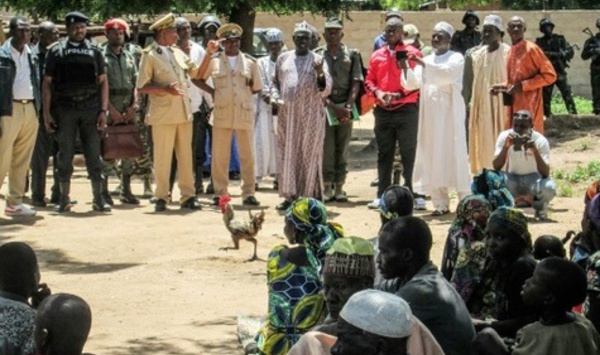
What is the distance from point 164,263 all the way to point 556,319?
5.60 m

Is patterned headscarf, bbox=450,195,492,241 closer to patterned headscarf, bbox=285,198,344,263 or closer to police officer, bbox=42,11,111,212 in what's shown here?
patterned headscarf, bbox=285,198,344,263

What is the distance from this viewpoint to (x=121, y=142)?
46.4ft

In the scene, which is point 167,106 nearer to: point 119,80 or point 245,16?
point 119,80

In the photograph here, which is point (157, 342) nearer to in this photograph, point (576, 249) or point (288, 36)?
point (576, 249)

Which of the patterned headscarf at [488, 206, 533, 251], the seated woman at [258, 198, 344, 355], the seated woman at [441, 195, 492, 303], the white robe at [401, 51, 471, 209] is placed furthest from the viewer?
the white robe at [401, 51, 471, 209]

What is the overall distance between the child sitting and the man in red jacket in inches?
299

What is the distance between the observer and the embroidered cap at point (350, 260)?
5.99 m

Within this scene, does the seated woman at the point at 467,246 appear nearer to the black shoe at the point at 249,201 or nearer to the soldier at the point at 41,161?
the black shoe at the point at 249,201

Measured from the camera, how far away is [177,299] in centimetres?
984

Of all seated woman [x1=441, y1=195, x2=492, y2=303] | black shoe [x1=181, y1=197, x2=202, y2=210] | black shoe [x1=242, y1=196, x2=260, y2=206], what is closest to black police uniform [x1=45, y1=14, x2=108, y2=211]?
black shoe [x1=181, y1=197, x2=202, y2=210]

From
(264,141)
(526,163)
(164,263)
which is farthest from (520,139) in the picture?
(264,141)

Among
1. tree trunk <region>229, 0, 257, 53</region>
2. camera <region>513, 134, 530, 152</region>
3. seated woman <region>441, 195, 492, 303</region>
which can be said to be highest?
tree trunk <region>229, 0, 257, 53</region>

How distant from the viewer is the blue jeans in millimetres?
12695

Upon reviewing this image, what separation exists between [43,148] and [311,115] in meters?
2.80
